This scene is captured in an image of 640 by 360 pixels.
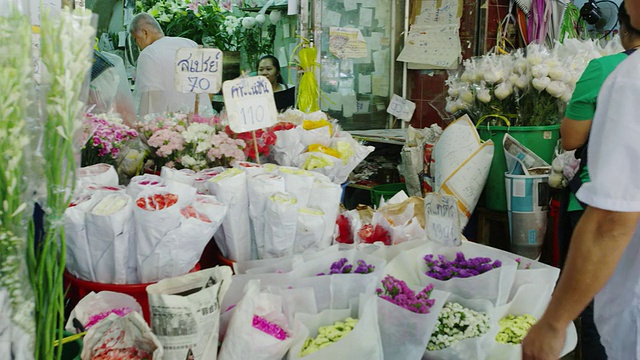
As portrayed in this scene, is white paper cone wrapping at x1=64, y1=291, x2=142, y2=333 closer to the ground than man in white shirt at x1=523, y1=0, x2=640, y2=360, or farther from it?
closer to the ground

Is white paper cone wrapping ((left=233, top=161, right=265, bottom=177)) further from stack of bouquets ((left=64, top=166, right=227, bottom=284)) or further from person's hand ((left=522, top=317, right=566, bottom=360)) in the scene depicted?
person's hand ((left=522, top=317, right=566, bottom=360))

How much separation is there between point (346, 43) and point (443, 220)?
3.29 m

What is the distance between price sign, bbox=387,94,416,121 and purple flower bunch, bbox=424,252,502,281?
11.6 feet

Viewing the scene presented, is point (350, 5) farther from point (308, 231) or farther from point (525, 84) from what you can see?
point (308, 231)

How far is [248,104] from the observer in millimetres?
2209

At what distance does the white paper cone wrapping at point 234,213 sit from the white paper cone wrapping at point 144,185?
16 cm

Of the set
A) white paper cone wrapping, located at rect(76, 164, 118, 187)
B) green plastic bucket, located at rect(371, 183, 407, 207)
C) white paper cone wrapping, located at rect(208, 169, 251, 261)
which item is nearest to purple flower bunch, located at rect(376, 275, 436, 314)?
white paper cone wrapping, located at rect(208, 169, 251, 261)

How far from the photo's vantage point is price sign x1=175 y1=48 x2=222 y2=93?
2299 millimetres

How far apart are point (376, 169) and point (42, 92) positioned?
391cm

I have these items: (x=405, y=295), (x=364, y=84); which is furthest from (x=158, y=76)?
(x=405, y=295)

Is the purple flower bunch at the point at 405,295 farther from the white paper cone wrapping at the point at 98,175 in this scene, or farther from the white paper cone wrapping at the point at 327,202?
the white paper cone wrapping at the point at 98,175

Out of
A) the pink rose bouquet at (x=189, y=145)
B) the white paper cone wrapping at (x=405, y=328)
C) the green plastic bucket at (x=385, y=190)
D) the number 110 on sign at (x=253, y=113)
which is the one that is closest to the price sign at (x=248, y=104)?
the number 110 on sign at (x=253, y=113)

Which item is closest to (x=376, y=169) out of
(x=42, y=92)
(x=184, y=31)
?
A: (x=184, y=31)

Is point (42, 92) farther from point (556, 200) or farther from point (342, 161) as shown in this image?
point (556, 200)
